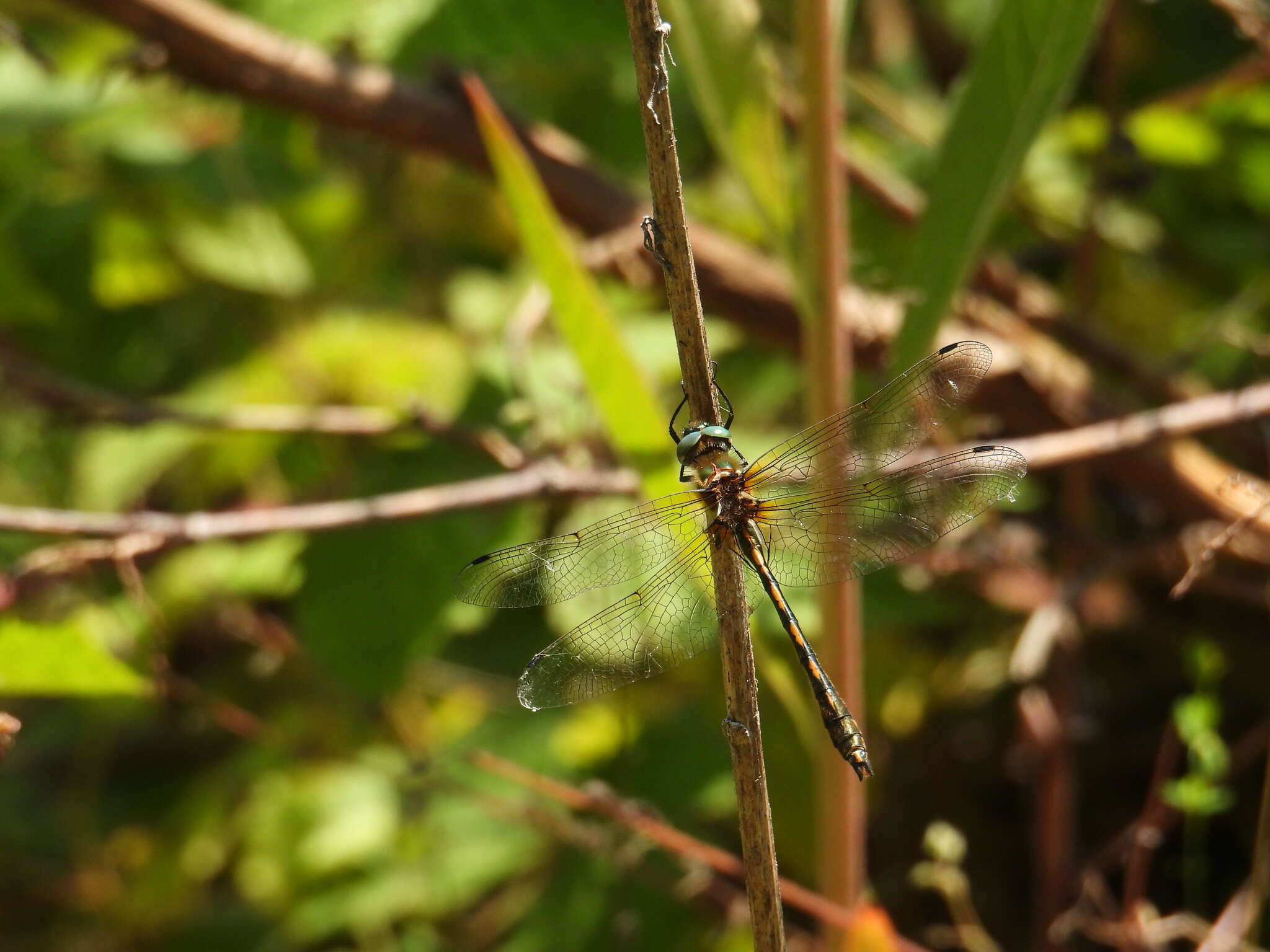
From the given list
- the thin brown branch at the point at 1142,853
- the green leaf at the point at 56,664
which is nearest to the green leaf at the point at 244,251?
the green leaf at the point at 56,664

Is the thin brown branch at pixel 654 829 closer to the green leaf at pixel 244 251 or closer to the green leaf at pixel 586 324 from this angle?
the green leaf at pixel 586 324

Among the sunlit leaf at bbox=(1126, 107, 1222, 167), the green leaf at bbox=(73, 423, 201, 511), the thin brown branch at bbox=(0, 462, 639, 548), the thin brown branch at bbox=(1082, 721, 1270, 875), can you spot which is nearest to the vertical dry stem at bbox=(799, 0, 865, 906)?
the thin brown branch at bbox=(0, 462, 639, 548)

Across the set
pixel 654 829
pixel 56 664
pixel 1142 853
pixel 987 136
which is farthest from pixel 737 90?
pixel 1142 853

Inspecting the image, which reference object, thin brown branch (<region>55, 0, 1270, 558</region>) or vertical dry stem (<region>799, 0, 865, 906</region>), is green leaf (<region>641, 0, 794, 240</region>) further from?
thin brown branch (<region>55, 0, 1270, 558</region>)

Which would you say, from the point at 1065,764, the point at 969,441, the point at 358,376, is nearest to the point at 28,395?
the point at 358,376

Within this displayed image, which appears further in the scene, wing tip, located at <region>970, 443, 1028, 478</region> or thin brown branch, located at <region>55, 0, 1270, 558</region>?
thin brown branch, located at <region>55, 0, 1270, 558</region>

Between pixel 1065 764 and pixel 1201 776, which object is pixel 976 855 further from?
pixel 1201 776
